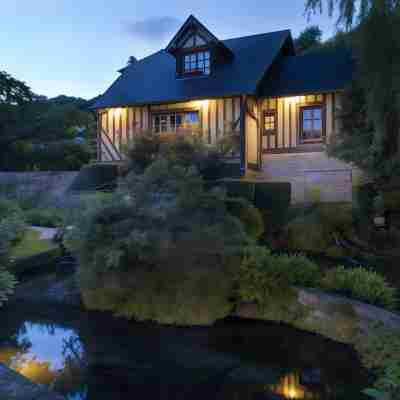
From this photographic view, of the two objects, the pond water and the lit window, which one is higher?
the lit window

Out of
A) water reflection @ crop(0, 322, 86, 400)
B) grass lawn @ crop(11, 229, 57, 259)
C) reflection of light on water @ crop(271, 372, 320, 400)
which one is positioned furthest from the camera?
grass lawn @ crop(11, 229, 57, 259)

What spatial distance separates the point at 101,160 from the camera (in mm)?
13992

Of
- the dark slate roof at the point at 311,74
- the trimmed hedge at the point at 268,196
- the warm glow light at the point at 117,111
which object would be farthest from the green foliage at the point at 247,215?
the warm glow light at the point at 117,111

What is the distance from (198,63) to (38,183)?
681 cm

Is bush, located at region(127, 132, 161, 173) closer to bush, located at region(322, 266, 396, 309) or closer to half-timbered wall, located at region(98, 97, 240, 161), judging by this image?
half-timbered wall, located at region(98, 97, 240, 161)

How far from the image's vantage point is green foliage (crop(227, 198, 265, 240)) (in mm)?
7547

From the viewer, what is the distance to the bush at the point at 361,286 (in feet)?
16.2

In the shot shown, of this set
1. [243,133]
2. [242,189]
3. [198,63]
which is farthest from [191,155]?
[198,63]

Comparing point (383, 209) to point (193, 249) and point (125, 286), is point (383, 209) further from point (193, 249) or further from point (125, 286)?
→ point (125, 286)

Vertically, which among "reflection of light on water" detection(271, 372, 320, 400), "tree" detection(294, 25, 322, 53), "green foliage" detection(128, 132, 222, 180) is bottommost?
"reflection of light on water" detection(271, 372, 320, 400)

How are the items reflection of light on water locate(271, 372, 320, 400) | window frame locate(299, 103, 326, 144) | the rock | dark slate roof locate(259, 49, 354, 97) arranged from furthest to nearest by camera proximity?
window frame locate(299, 103, 326, 144) → dark slate roof locate(259, 49, 354, 97) → reflection of light on water locate(271, 372, 320, 400) → the rock

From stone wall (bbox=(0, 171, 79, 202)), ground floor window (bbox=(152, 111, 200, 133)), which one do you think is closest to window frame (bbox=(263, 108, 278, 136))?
ground floor window (bbox=(152, 111, 200, 133))

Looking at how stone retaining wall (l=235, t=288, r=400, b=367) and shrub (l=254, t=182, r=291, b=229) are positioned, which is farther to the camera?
shrub (l=254, t=182, r=291, b=229)

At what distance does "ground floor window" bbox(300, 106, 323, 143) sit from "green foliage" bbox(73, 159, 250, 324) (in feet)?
25.9
